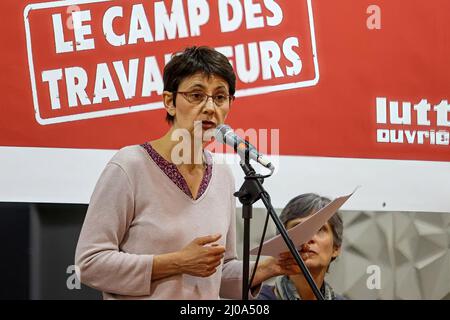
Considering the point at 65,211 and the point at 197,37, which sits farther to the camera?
the point at 197,37

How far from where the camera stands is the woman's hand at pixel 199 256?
6.14ft

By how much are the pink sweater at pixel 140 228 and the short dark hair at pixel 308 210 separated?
570 millimetres

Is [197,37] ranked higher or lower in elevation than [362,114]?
higher

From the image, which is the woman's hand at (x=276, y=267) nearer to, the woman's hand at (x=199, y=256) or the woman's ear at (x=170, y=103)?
the woman's hand at (x=199, y=256)

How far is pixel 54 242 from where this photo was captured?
92.4 inches

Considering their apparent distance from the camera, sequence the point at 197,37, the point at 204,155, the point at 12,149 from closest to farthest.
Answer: the point at 204,155, the point at 12,149, the point at 197,37

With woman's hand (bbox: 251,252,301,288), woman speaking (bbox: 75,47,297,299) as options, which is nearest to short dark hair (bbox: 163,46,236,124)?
woman speaking (bbox: 75,47,297,299)

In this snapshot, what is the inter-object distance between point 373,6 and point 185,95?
117 centimetres

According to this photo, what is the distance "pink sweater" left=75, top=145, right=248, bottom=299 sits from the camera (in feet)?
6.08

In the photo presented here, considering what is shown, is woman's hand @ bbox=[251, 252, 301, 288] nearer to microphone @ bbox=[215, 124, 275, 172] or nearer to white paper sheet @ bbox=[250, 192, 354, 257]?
white paper sheet @ bbox=[250, 192, 354, 257]

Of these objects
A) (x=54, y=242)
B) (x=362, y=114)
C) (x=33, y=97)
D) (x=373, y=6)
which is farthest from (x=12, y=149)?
(x=373, y=6)

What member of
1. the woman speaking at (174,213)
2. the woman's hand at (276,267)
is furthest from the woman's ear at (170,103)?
the woman's hand at (276,267)
